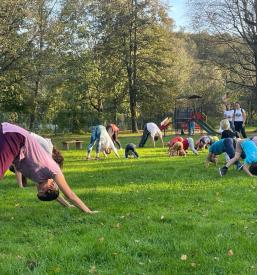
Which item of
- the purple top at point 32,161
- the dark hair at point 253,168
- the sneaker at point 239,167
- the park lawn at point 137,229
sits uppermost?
the purple top at point 32,161

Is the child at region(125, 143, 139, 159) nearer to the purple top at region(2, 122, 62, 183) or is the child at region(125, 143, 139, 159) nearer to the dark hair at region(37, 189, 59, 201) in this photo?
the dark hair at region(37, 189, 59, 201)

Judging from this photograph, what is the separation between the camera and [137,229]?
257 inches

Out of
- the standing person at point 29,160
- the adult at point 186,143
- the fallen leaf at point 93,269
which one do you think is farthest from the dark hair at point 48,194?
the adult at point 186,143

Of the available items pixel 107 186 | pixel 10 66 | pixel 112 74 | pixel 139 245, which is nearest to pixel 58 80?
pixel 10 66

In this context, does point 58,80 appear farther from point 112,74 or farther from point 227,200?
point 227,200

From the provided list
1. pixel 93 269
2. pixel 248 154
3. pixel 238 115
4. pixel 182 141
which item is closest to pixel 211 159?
pixel 248 154

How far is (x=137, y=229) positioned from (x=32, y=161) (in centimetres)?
167

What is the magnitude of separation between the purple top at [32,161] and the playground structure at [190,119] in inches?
935

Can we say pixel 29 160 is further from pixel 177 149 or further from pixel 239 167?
pixel 177 149

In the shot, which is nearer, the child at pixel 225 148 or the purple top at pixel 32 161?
the purple top at pixel 32 161

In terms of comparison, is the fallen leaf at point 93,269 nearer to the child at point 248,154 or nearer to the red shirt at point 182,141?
the child at point 248,154

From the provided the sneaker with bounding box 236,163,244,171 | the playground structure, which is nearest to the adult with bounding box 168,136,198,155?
the sneaker with bounding box 236,163,244,171

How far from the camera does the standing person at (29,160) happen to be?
20.3 ft

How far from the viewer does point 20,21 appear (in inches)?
1102
